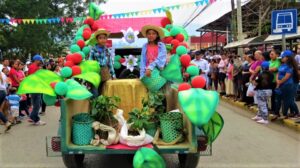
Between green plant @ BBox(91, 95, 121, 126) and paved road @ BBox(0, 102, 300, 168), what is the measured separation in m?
1.13

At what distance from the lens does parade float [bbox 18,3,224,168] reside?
4789 millimetres

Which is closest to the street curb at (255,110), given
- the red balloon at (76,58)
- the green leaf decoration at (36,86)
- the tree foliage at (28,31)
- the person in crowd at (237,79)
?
the person in crowd at (237,79)

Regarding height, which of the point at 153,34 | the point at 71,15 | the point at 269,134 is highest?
the point at 71,15

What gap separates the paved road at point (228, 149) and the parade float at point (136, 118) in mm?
740

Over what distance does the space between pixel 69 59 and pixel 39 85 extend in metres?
0.86

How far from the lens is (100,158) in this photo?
6.81m

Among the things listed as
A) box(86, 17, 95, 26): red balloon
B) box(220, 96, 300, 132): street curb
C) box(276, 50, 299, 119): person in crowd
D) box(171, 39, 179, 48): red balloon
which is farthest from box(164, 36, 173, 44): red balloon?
box(220, 96, 300, 132): street curb

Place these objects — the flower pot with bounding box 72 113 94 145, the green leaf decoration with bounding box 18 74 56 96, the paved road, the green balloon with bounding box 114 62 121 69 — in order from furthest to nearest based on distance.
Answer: the green balloon with bounding box 114 62 121 69 < the paved road < the flower pot with bounding box 72 113 94 145 < the green leaf decoration with bounding box 18 74 56 96

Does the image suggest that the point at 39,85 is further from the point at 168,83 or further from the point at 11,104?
the point at 11,104

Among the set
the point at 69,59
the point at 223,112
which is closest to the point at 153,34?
the point at 69,59

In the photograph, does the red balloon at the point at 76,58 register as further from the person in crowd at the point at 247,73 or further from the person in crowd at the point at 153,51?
the person in crowd at the point at 247,73

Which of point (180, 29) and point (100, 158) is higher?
point (180, 29)

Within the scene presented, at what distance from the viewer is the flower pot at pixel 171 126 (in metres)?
5.15

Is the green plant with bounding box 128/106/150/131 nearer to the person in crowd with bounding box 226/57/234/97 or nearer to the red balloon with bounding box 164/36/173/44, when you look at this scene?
the red balloon with bounding box 164/36/173/44
